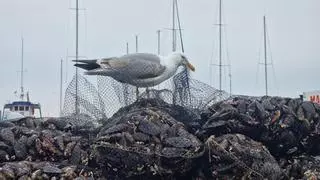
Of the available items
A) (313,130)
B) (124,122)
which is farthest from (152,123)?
(313,130)

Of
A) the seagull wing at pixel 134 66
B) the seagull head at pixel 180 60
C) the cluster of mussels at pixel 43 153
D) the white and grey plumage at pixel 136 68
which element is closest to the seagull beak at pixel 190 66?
the seagull head at pixel 180 60

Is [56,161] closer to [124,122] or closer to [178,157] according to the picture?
[124,122]

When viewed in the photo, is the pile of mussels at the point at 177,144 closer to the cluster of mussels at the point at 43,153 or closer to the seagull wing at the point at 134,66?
the cluster of mussels at the point at 43,153

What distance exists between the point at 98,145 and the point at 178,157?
78 cm

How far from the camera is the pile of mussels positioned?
6016 millimetres

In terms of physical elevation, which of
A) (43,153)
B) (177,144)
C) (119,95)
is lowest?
(43,153)

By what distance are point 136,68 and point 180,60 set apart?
0.83 meters

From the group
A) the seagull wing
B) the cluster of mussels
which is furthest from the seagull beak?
the cluster of mussels

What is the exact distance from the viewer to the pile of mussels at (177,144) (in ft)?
19.7

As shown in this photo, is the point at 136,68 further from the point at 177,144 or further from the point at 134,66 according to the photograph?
the point at 177,144

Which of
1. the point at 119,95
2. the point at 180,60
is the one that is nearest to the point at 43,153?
the point at 119,95

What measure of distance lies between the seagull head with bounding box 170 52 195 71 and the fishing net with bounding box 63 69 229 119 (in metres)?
0.19

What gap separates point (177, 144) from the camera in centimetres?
613

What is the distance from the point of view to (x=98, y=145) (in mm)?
6141
